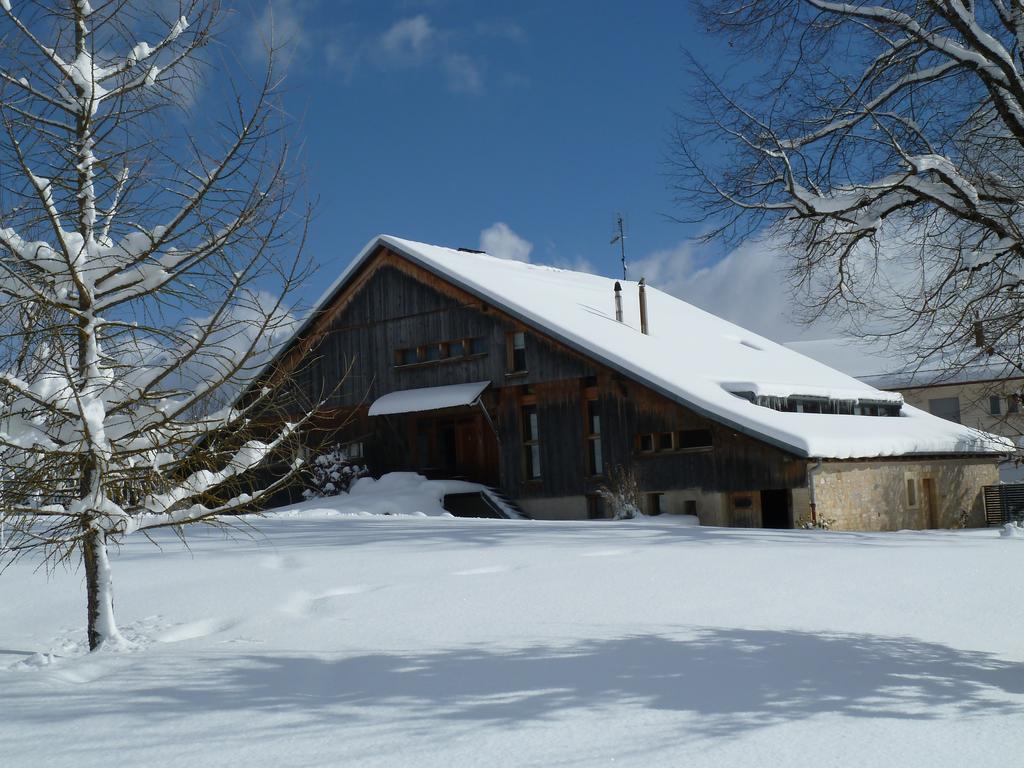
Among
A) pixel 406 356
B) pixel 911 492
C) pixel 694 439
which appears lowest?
pixel 911 492

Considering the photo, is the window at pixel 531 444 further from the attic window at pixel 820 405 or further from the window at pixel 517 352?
the attic window at pixel 820 405

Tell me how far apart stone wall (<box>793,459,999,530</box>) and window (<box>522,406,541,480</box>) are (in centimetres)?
692

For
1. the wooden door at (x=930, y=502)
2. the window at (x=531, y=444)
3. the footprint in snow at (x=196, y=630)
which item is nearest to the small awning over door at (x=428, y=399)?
the window at (x=531, y=444)

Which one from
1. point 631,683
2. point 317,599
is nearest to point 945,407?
point 317,599

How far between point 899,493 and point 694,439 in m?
5.55

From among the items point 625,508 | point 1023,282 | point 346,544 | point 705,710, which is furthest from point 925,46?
point 625,508

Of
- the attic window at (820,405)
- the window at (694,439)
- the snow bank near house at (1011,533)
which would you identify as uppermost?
the attic window at (820,405)

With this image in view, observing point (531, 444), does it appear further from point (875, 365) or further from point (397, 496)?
point (875, 365)

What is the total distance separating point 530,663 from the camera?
6906 mm

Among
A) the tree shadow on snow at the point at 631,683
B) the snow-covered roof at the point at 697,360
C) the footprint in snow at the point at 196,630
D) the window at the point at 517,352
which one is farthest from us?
the window at the point at 517,352

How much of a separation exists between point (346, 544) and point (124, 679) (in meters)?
7.30

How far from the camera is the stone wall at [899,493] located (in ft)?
72.7

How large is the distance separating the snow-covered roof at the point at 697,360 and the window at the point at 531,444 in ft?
8.41

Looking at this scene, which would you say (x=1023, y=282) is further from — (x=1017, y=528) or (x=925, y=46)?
(x=1017, y=528)
